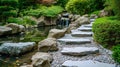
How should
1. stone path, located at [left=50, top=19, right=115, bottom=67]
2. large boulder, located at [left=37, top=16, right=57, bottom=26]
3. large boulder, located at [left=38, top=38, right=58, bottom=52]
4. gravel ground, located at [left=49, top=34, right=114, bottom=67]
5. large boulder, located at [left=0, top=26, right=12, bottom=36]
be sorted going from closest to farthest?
1. stone path, located at [left=50, top=19, right=115, bottom=67]
2. gravel ground, located at [left=49, top=34, right=114, bottom=67]
3. large boulder, located at [left=38, top=38, right=58, bottom=52]
4. large boulder, located at [left=0, top=26, right=12, bottom=36]
5. large boulder, located at [left=37, top=16, right=57, bottom=26]

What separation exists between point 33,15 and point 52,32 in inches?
405

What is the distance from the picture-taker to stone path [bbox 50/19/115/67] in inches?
252

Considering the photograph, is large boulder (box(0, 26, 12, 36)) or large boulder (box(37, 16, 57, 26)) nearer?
large boulder (box(0, 26, 12, 36))

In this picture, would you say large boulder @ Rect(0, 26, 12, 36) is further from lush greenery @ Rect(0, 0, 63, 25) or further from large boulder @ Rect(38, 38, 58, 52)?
large boulder @ Rect(38, 38, 58, 52)

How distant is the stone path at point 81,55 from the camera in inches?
252

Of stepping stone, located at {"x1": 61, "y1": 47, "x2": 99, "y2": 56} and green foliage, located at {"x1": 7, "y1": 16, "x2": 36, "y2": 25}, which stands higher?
stepping stone, located at {"x1": 61, "y1": 47, "x2": 99, "y2": 56}

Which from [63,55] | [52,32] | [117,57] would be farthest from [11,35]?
[117,57]

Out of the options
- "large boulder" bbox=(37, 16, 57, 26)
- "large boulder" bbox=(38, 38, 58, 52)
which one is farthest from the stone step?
"large boulder" bbox=(37, 16, 57, 26)

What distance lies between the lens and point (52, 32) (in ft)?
32.0

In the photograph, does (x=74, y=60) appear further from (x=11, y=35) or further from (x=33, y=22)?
(x=33, y=22)

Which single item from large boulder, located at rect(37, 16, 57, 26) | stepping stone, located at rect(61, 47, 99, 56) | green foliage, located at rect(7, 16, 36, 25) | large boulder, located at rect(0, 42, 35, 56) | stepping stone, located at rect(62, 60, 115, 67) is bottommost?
large boulder, located at rect(37, 16, 57, 26)

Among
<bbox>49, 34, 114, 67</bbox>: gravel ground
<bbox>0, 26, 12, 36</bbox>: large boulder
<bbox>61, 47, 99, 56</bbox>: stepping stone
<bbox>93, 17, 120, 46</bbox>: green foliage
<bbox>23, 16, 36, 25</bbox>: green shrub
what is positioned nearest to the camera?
<bbox>49, 34, 114, 67</bbox>: gravel ground

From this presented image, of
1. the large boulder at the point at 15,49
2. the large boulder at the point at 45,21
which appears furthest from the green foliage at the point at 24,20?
the large boulder at the point at 15,49

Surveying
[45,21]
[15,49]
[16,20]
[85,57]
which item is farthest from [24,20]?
[85,57]
